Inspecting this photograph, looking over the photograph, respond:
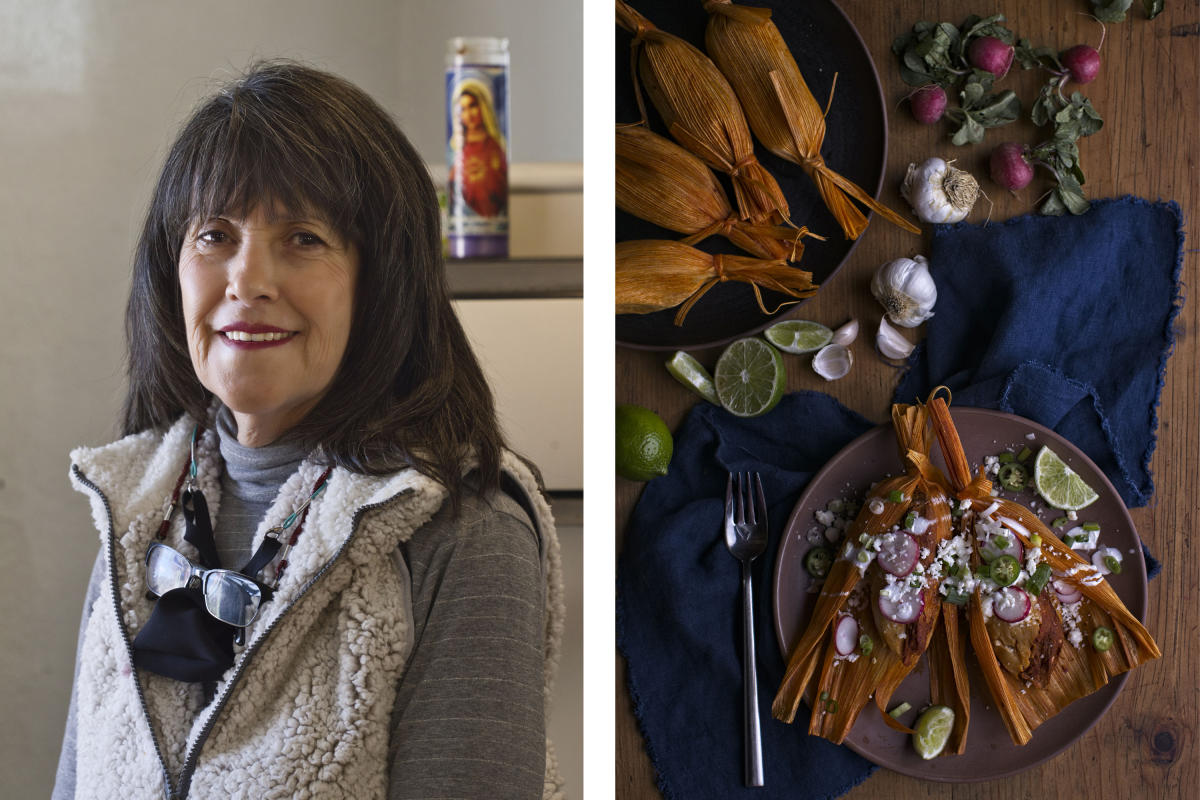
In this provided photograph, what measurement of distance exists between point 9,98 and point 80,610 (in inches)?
7.7

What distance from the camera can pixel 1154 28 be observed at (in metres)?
0.76

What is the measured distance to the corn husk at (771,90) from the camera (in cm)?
65

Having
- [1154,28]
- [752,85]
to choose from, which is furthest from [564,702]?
[1154,28]

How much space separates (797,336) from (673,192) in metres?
0.18

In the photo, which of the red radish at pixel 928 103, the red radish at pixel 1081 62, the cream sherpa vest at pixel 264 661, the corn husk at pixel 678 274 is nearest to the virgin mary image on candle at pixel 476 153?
the cream sherpa vest at pixel 264 661

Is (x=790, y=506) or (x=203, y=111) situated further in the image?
(x=790, y=506)

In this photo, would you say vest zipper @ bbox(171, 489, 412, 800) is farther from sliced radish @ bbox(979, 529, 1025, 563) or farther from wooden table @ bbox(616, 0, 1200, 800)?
sliced radish @ bbox(979, 529, 1025, 563)

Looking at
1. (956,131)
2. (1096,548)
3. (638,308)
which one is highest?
(956,131)

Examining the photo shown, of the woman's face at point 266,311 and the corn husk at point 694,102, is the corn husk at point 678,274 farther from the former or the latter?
the woman's face at point 266,311

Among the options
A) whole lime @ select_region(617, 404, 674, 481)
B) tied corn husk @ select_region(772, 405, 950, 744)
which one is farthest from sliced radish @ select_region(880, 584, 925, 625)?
whole lime @ select_region(617, 404, 674, 481)

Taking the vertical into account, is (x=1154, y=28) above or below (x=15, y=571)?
above

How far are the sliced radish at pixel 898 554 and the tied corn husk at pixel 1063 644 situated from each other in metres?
0.06

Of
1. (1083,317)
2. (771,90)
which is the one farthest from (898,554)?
(771,90)

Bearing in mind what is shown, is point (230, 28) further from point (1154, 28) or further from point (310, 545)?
point (1154, 28)
